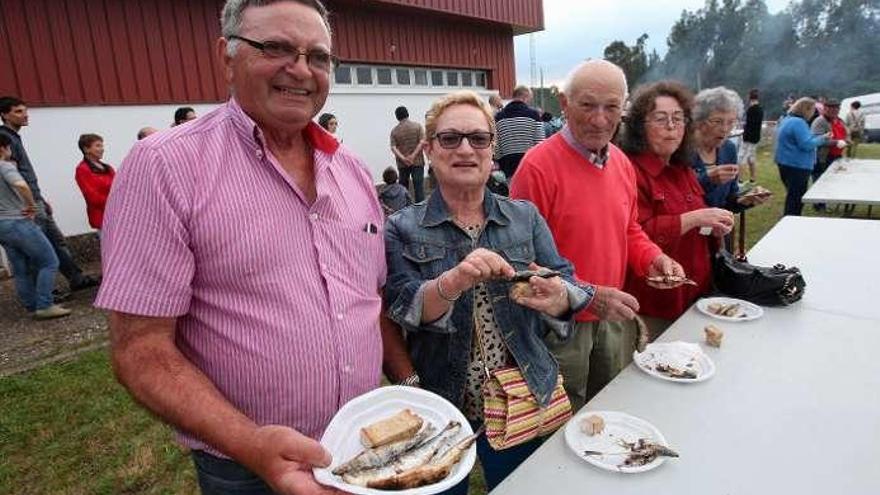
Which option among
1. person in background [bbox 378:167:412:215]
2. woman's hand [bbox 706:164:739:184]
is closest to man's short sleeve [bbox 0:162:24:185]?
person in background [bbox 378:167:412:215]

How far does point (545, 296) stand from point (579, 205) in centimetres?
71

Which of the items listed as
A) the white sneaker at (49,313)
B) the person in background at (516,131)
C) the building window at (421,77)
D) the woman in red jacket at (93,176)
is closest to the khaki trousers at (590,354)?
the person in background at (516,131)

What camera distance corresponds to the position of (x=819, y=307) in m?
2.67

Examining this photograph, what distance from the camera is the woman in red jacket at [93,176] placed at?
5898mm

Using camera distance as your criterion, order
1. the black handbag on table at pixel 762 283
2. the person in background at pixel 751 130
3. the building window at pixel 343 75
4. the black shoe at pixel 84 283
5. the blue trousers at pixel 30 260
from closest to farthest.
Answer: the black handbag on table at pixel 762 283 → the blue trousers at pixel 30 260 → the black shoe at pixel 84 283 → the building window at pixel 343 75 → the person in background at pixel 751 130

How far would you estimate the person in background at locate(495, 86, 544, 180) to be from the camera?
21.7 feet

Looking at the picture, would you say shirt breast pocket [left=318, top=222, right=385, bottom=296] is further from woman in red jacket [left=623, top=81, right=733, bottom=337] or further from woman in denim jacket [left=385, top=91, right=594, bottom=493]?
woman in red jacket [left=623, top=81, right=733, bottom=337]

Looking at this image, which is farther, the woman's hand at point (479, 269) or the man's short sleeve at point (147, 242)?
the woman's hand at point (479, 269)

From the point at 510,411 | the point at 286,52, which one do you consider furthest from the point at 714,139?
the point at 286,52

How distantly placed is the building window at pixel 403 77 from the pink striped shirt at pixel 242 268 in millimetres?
11433

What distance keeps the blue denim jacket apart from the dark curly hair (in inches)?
51.9

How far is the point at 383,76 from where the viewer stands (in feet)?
38.9

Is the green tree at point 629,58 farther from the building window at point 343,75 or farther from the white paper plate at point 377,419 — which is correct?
the white paper plate at point 377,419

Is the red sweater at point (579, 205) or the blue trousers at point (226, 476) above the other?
the red sweater at point (579, 205)
